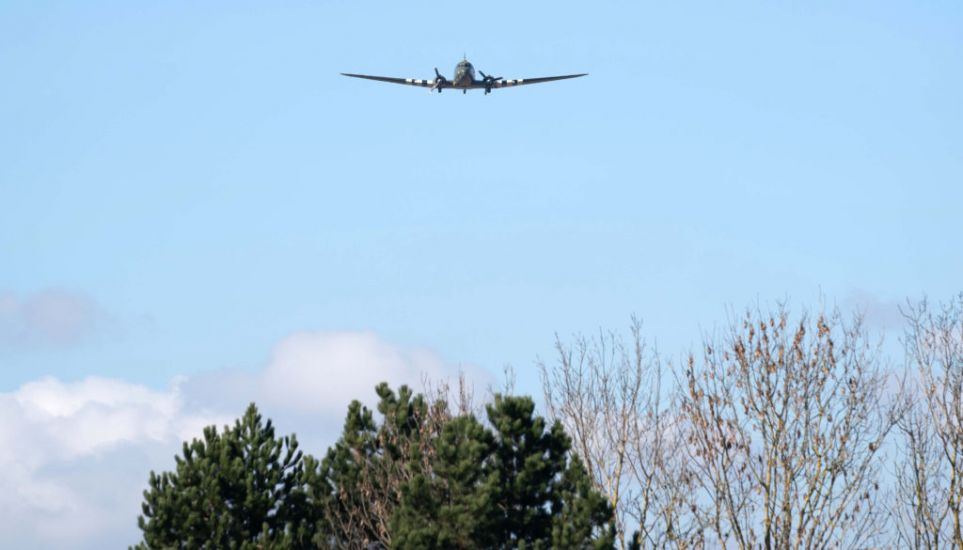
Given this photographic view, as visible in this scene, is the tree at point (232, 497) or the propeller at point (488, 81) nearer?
the tree at point (232, 497)

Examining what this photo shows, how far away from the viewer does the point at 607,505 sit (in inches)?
1641

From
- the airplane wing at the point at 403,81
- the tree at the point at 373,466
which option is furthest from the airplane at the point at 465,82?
the tree at the point at 373,466

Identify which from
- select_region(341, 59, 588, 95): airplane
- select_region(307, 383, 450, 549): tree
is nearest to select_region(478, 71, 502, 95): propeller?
select_region(341, 59, 588, 95): airplane

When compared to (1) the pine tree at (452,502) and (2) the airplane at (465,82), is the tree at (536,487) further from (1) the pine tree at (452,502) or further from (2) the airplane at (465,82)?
(2) the airplane at (465,82)

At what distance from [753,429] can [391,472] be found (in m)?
11.2

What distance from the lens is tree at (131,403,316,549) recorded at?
45594 millimetres

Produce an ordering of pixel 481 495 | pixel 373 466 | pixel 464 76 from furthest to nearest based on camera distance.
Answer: pixel 464 76
pixel 373 466
pixel 481 495

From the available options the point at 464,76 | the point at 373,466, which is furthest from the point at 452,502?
the point at 464,76

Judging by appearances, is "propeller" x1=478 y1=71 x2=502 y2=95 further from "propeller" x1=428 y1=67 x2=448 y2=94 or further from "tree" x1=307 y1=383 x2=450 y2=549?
"tree" x1=307 y1=383 x2=450 y2=549

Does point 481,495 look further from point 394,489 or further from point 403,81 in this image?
point 403,81

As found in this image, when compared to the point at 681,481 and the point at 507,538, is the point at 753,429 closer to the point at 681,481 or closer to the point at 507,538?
the point at 681,481

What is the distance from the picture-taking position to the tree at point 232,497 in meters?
45.6

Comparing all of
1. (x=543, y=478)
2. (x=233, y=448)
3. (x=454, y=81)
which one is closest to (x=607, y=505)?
(x=543, y=478)

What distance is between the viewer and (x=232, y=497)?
152ft
